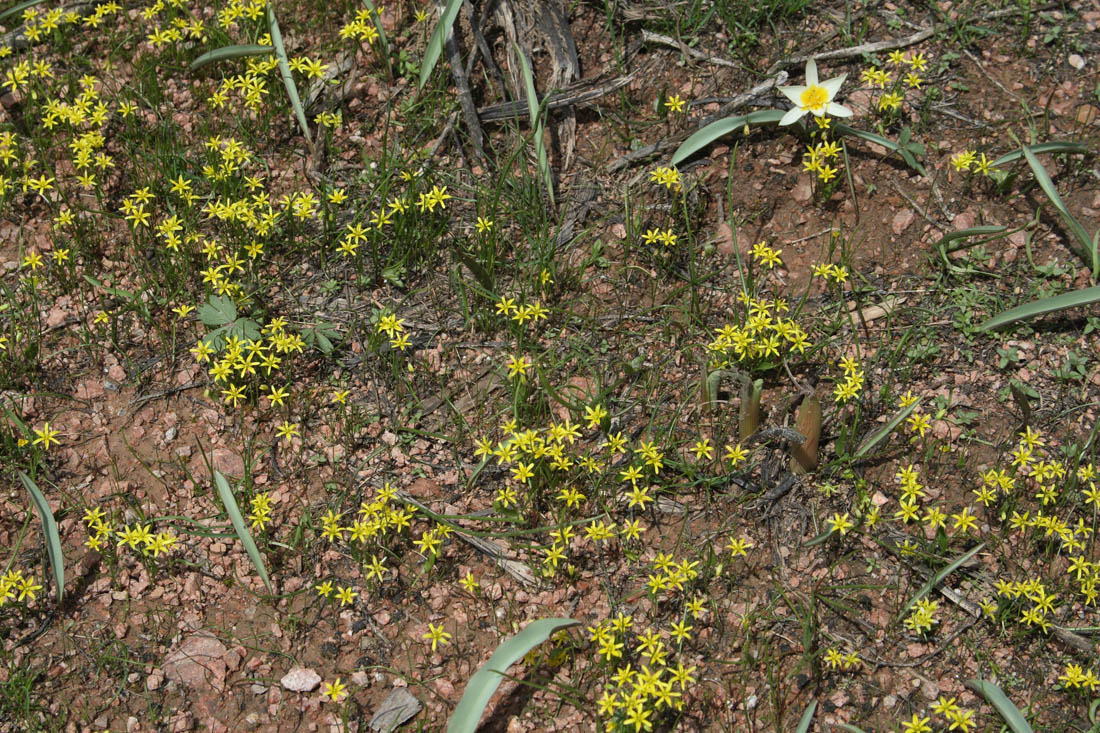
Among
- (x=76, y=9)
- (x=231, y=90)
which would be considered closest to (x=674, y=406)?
(x=231, y=90)

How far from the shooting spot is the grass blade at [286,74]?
4.49m

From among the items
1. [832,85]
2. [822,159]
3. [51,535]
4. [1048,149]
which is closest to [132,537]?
[51,535]

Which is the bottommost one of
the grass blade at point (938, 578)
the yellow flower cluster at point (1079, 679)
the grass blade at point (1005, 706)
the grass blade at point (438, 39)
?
the yellow flower cluster at point (1079, 679)

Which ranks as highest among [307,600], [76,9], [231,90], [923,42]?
[76,9]

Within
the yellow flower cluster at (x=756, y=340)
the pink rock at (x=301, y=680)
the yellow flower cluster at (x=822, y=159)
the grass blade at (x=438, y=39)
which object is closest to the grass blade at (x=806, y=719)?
the yellow flower cluster at (x=756, y=340)

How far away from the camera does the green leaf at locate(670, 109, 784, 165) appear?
4.31 metres

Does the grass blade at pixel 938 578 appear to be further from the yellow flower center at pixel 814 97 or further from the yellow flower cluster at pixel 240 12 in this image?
the yellow flower cluster at pixel 240 12

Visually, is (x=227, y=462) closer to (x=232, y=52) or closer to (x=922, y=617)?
(x=232, y=52)

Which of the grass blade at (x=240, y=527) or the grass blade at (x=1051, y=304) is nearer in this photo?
the grass blade at (x=240, y=527)

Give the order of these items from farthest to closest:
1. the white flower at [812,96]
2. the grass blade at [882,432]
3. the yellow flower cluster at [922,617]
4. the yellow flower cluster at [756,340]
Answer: the white flower at [812,96]
the yellow flower cluster at [756,340]
the grass blade at [882,432]
the yellow flower cluster at [922,617]

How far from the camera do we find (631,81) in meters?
4.73

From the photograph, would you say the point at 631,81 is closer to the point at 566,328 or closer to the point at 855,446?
the point at 566,328

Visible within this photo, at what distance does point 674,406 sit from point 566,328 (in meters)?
0.59

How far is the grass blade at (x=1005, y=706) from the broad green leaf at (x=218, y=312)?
10.2 ft
